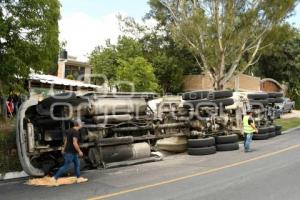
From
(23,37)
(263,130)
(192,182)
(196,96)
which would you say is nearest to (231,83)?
(263,130)

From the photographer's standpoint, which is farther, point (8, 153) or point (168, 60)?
point (168, 60)

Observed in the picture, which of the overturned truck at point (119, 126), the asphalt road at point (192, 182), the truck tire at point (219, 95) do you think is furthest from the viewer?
the truck tire at point (219, 95)

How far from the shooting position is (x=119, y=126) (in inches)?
588

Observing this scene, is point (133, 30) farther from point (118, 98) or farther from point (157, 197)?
point (157, 197)

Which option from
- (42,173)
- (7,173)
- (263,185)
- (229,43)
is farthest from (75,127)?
(229,43)

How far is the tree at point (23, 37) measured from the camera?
53.8 feet

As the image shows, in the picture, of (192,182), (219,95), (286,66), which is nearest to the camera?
(192,182)

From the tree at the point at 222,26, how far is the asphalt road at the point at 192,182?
19860 millimetres

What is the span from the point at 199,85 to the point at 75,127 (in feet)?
114

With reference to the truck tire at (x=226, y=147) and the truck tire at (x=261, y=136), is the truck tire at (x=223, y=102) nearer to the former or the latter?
the truck tire at (x=226, y=147)

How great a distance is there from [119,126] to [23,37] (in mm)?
4849

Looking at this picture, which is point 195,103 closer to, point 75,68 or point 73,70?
point 73,70

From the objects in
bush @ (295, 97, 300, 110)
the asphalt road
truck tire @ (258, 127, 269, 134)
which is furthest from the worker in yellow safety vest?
bush @ (295, 97, 300, 110)

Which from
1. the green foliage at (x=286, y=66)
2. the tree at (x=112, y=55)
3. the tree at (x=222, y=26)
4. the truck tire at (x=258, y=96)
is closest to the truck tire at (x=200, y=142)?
the truck tire at (x=258, y=96)
